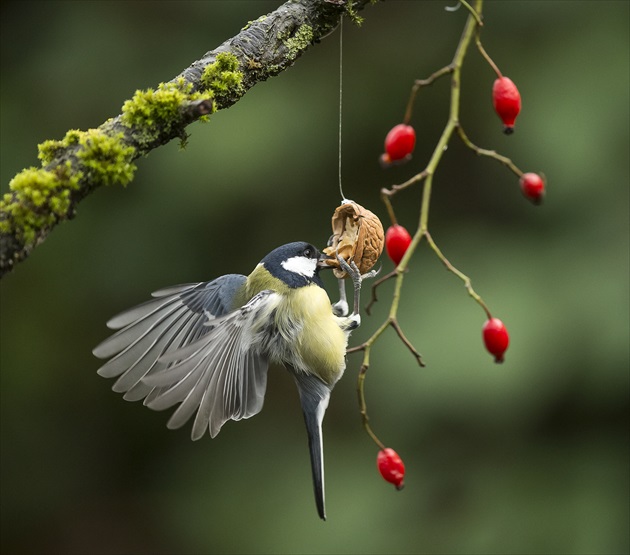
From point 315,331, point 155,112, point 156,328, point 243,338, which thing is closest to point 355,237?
point 315,331

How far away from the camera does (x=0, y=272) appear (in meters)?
1.31

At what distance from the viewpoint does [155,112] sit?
1.47 metres

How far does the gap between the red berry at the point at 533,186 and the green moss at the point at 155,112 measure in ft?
1.78

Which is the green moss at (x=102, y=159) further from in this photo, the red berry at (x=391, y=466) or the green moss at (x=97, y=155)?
the red berry at (x=391, y=466)

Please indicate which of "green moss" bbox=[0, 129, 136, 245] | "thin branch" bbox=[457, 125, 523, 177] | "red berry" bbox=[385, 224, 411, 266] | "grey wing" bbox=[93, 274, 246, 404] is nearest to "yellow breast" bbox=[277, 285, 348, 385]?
"grey wing" bbox=[93, 274, 246, 404]

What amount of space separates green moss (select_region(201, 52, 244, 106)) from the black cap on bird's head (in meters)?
0.55

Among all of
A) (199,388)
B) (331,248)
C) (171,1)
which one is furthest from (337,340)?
(171,1)

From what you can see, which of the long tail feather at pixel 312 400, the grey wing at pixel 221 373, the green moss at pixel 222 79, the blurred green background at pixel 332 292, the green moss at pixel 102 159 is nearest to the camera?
the green moss at pixel 102 159

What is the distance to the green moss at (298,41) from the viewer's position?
172 cm

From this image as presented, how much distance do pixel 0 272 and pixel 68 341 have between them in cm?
290

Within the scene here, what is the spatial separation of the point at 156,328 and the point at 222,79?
2.28 ft

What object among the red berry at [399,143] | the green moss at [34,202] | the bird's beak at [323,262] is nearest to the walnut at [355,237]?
the bird's beak at [323,262]

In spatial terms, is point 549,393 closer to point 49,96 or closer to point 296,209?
point 296,209

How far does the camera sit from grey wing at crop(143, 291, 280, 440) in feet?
5.60
